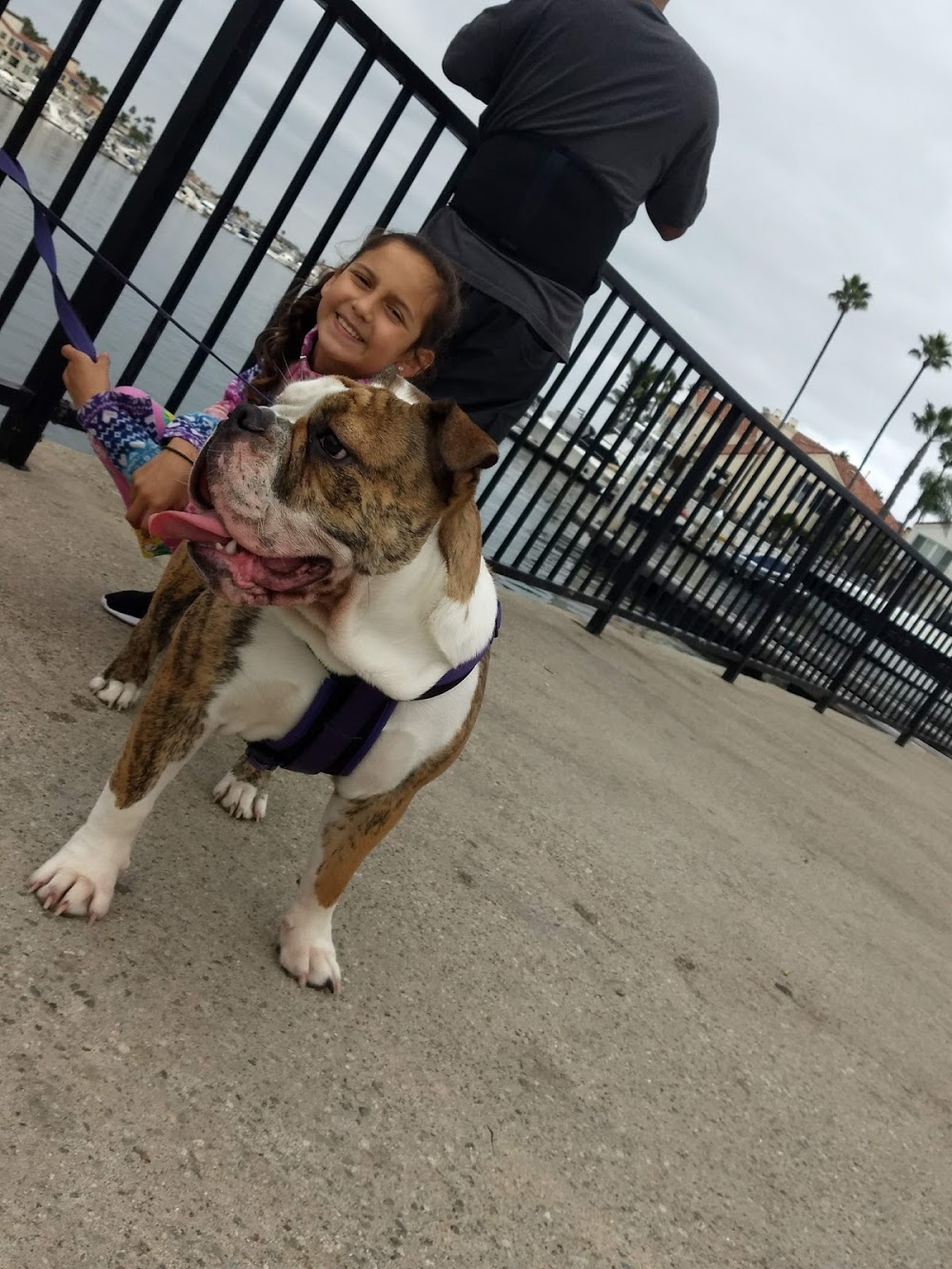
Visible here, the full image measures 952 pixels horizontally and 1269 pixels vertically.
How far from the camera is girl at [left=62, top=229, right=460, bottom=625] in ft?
8.67

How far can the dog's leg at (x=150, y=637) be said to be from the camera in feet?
8.05

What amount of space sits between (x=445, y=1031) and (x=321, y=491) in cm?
117

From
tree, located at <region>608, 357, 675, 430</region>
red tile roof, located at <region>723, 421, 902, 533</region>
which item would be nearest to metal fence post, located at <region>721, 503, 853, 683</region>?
tree, located at <region>608, 357, 675, 430</region>

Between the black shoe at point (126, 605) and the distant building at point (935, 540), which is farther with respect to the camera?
the distant building at point (935, 540)

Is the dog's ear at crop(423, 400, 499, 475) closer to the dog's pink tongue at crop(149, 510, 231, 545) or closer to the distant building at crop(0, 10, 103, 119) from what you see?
the dog's pink tongue at crop(149, 510, 231, 545)

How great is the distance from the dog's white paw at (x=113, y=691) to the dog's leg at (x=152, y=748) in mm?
739

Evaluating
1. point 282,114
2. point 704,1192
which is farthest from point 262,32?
point 704,1192

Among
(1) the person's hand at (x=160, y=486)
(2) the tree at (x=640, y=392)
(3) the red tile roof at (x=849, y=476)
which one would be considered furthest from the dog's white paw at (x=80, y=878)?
(3) the red tile roof at (x=849, y=476)

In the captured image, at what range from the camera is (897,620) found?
10750 millimetres

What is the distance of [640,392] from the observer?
655 centimetres

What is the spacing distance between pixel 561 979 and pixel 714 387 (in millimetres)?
4861

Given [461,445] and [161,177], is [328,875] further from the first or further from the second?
[161,177]

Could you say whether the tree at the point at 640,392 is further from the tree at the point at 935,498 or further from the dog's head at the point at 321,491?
the tree at the point at 935,498

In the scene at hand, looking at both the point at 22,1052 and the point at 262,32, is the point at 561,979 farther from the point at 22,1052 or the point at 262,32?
the point at 262,32
